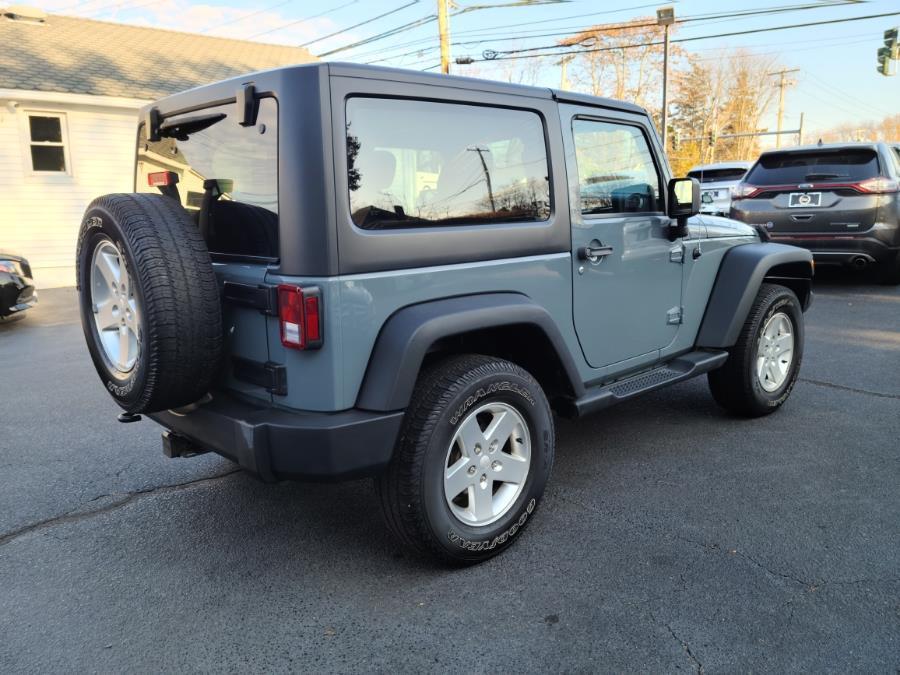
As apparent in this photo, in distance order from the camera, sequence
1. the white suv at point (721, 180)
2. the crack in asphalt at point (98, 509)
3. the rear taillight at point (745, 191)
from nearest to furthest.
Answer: the crack in asphalt at point (98, 509) → the rear taillight at point (745, 191) → the white suv at point (721, 180)

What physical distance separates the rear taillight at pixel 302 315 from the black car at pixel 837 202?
8174 mm

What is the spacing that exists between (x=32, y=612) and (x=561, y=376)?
233 cm

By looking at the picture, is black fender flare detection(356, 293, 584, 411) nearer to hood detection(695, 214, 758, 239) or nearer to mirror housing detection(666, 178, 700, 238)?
mirror housing detection(666, 178, 700, 238)

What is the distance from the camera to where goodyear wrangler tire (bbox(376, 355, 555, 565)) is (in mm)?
2643

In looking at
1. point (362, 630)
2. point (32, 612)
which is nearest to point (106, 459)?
point (32, 612)

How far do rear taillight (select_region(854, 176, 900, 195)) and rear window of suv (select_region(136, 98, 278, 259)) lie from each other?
8277 mm

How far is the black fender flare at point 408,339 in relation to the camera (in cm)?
253

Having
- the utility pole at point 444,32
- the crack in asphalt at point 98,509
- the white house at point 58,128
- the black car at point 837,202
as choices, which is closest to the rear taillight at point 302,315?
the crack in asphalt at point 98,509

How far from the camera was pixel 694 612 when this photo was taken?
2539 millimetres

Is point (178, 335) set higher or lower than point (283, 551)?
higher

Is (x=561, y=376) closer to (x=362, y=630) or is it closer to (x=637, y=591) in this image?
(x=637, y=591)

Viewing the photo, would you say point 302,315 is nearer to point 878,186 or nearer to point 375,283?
point 375,283

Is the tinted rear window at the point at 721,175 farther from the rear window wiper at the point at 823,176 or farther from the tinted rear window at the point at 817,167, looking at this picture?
the rear window wiper at the point at 823,176

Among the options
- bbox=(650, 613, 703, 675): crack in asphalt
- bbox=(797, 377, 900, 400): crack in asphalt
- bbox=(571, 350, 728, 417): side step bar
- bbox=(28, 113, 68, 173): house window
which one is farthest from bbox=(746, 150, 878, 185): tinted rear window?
bbox=(28, 113, 68, 173): house window
